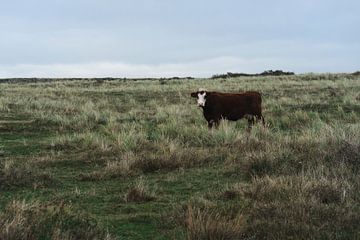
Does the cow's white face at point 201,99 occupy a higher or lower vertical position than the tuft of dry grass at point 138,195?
higher

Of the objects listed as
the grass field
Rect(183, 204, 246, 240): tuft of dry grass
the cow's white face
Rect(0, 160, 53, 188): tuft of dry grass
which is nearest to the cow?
the cow's white face

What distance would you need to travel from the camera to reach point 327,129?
11898mm

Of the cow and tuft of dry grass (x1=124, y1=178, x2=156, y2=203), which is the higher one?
the cow

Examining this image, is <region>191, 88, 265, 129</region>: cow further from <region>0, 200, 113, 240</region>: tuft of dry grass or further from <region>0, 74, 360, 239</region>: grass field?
<region>0, 200, 113, 240</region>: tuft of dry grass

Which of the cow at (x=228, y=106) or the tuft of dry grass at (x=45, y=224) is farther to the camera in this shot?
the cow at (x=228, y=106)

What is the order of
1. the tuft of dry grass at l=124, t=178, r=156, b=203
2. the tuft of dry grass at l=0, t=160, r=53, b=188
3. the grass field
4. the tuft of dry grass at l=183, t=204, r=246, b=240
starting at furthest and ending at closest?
the tuft of dry grass at l=0, t=160, r=53, b=188 → the tuft of dry grass at l=124, t=178, r=156, b=203 → the grass field → the tuft of dry grass at l=183, t=204, r=246, b=240

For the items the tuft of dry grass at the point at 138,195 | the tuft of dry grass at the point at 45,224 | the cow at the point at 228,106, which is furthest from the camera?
the cow at the point at 228,106

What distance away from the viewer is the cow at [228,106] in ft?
51.9

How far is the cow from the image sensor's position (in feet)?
51.9

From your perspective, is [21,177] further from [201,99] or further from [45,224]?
[201,99]

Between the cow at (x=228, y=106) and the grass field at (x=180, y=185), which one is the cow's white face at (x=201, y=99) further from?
the grass field at (x=180, y=185)

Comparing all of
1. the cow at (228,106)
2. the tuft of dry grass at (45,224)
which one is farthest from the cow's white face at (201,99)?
the tuft of dry grass at (45,224)

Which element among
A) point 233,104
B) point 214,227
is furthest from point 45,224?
point 233,104

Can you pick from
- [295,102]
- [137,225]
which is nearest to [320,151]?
[137,225]
